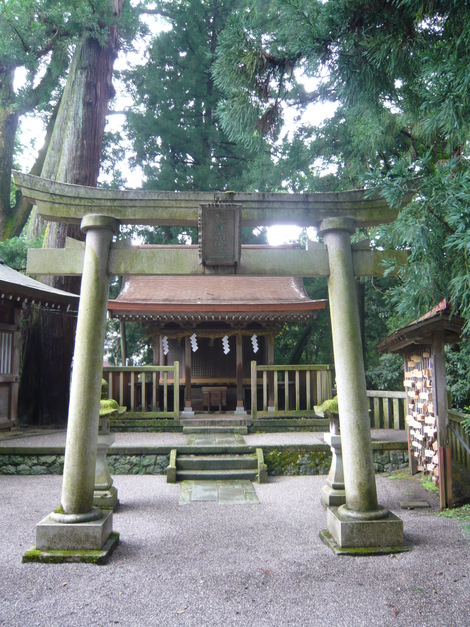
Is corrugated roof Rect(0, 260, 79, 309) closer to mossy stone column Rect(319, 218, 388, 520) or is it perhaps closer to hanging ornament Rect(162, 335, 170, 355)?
hanging ornament Rect(162, 335, 170, 355)

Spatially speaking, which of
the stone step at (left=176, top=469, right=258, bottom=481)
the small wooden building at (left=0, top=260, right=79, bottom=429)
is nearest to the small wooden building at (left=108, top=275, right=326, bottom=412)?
the small wooden building at (left=0, top=260, right=79, bottom=429)

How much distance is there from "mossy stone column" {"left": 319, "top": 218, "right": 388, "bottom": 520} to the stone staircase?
2.73m

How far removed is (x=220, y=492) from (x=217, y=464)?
2.82 feet

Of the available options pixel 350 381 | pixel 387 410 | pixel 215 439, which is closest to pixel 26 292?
pixel 215 439

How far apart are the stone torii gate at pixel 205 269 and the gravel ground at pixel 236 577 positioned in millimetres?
256

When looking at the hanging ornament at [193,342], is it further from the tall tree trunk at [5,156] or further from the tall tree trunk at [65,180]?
the tall tree trunk at [5,156]

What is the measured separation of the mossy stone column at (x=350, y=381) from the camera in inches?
156

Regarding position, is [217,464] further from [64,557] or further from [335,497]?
[64,557]

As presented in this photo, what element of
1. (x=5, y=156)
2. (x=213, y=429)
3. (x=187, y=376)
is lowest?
(x=213, y=429)

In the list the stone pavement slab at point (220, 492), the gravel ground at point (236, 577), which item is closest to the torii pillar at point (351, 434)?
the gravel ground at point (236, 577)

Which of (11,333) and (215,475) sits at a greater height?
(11,333)

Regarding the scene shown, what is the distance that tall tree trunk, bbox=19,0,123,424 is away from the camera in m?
10.1

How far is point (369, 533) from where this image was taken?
388 centimetres

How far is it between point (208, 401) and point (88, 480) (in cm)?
763
